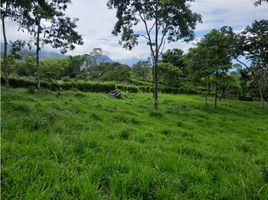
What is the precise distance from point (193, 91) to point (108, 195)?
5751 cm

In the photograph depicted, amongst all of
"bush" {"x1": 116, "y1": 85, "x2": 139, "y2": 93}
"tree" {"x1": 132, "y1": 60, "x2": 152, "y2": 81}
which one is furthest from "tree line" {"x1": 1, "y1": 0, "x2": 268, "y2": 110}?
"tree" {"x1": 132, "y1": 60, "x2": 152, "y2": 81}

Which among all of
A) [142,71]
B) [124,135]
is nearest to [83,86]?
[124,135]

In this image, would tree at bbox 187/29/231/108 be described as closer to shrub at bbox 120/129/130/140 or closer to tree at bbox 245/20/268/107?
tree at bbox 245/20/268/107

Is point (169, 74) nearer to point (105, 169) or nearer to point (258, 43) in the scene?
point (258, 43)

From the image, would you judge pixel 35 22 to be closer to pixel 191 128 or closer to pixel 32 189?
pixel 191 128

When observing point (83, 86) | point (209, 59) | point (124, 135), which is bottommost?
point (124, 135)

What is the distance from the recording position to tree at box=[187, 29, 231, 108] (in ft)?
87.9

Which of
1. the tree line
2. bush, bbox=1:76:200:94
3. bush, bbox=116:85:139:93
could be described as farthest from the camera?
bush, bbox=116:85:139:93

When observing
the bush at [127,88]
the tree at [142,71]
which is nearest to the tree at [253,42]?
the bush at [127,88]

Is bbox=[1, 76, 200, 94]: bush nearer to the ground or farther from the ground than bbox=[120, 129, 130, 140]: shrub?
farther from the ground

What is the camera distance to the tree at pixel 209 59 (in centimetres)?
2680

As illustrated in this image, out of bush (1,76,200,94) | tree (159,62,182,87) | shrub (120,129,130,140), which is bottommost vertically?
shrub (120,129,130,140)

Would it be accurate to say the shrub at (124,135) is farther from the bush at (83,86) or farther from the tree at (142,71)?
the tree at (142,71)

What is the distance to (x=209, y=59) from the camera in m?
26.8
